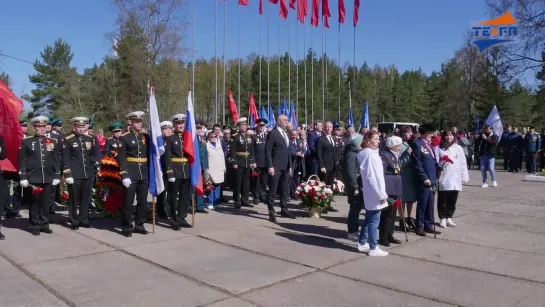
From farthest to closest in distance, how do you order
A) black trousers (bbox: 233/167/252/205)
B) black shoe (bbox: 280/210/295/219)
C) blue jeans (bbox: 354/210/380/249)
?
black trousers (bbox: 233/167/252/205)
black shoe (bbox: 280/210/295/219)
blue jeans (bbox: 354/210/380/249)

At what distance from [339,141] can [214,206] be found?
11.0 feet

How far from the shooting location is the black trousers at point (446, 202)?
8219 mm

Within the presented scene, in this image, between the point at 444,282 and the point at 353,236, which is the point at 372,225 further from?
the point at 444,282

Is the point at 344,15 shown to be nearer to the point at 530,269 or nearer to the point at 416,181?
the point at 416,181

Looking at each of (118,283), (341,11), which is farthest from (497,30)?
(118,283)

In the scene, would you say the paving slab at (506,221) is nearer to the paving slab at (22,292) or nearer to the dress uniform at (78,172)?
the dress uniform at (78,172)

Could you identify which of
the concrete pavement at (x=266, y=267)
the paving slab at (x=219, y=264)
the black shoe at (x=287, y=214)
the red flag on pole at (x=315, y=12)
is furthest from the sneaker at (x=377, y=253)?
the red flag on pole at (x=315, y=12)

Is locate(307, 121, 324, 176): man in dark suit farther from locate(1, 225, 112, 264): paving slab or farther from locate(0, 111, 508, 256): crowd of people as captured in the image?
locate(1, 225, 112, 264): paving slab

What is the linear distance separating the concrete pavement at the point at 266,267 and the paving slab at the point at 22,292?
1cm

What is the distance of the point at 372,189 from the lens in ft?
20.5

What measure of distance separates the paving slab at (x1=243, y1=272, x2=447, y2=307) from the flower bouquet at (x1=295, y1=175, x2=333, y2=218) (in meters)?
3.61

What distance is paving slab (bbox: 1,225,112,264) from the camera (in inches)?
246

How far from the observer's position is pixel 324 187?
29.5 ft

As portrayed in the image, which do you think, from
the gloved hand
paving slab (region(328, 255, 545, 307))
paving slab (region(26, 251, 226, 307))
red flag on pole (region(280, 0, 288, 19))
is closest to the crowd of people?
the gloved hand
